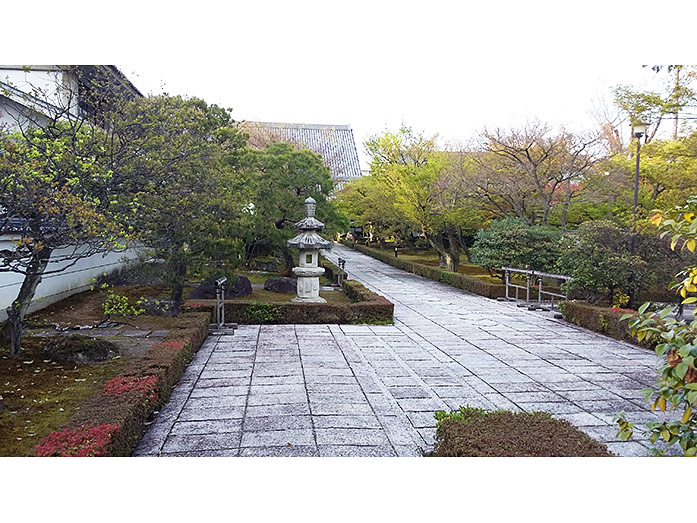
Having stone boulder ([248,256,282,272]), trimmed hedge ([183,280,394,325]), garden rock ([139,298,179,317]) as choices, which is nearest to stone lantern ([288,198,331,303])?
trimmed hedge ([183,280,394,325])

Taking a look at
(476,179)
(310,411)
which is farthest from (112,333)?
(476,179)

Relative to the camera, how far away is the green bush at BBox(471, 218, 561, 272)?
12.7m

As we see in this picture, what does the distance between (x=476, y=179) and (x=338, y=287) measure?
16.5ft

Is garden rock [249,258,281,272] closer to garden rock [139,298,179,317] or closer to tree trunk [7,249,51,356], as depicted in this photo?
garden rock [139,298,179,317]

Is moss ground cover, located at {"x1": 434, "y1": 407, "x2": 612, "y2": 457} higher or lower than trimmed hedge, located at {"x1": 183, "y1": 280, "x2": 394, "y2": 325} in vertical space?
higher

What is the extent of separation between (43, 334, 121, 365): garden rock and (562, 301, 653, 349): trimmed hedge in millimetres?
6957

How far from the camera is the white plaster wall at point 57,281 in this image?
7238 millimetres

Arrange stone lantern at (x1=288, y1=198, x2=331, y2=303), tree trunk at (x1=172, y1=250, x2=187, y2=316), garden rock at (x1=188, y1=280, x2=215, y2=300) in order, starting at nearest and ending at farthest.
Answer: tree trunk at (x1=172, y1=250, x2=187, y2=316) → stone lantern at (x1=288, y1=198, x2=331, y2=303) → garden rock at (x1=188, y1=280, x2=215, y2=300)

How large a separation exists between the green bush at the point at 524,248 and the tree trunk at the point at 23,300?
1041 cm

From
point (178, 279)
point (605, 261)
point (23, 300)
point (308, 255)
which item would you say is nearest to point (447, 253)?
point (308, 255)

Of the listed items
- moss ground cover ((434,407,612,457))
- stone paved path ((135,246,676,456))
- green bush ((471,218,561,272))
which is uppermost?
green bush ((471,218,561,272))

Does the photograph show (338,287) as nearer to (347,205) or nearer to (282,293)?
(282,293)

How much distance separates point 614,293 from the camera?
9625 mm

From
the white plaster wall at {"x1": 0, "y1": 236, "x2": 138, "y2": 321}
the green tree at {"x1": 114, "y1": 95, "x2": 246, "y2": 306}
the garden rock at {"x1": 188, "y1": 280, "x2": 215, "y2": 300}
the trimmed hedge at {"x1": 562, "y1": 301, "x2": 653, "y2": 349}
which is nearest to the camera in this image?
the green tree at {"x1": 114, "y1": 95, "x2": 246, "y2": 306}
